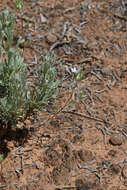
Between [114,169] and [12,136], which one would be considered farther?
[12,136]

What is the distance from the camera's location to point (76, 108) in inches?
159

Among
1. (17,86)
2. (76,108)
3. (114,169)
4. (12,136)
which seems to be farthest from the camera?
(76,108)

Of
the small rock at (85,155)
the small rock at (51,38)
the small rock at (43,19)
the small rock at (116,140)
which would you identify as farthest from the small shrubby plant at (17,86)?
the small rock at (43,19)

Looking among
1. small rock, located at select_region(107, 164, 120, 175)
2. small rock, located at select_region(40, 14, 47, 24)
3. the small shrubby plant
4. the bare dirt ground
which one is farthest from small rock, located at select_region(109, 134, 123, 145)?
small rock, located at select_region(40, 14, 47, 24)

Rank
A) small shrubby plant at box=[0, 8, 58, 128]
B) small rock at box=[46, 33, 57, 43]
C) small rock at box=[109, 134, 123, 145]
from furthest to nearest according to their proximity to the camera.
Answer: small rock at box=[46, 33, 57, 43] → small rock at box=[109, 134, 123, 145] → small shrubby plant at box=[0, 8, 58, 128]

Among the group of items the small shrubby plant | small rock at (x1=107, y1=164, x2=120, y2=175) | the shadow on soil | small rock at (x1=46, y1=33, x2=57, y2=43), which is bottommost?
small rock at (x1=107, y1=164, x2=120, y2=175)

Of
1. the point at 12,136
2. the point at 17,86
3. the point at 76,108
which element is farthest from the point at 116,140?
the point at 17,86

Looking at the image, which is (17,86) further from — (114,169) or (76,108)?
(114,169)

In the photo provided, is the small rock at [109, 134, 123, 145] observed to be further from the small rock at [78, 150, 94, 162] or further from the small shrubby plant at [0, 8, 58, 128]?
the small shrubby plant at [0, 8, 58, 128]

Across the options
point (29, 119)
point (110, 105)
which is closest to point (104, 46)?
point (110, 105)

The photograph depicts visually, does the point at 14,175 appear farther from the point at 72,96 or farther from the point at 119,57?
the point at 119,57

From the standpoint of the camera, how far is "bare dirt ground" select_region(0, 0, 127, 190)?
354 cm

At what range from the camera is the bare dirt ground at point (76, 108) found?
11.6ft

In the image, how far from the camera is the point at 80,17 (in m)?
5.08
